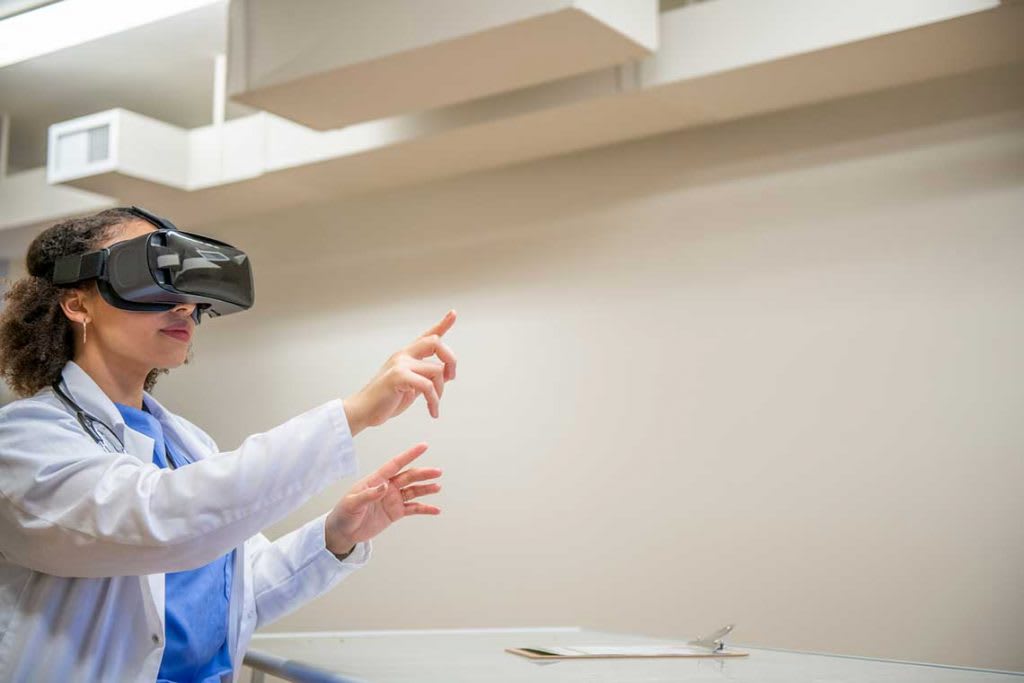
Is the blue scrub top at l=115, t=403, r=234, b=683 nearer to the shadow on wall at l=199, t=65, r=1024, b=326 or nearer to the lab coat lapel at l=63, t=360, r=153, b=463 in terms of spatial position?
the lab coat lapel at l=63, t=360, r=153, b=463

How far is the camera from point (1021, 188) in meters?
3.30

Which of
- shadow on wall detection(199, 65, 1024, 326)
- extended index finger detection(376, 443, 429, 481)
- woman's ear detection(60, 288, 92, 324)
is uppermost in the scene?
shadow on wall detection(199, 65, 1024, 326)

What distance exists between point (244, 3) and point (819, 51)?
71.8 inches

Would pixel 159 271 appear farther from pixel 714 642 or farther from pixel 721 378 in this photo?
pixel 721 378

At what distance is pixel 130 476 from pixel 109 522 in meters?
0.06

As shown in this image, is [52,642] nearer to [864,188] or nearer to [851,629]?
[851,629]

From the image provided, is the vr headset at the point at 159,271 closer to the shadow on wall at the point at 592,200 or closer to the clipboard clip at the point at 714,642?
the clipboard clip at the point at 714,642

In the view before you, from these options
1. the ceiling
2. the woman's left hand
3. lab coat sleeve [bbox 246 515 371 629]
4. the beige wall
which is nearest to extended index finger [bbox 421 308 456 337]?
the woman's left hand

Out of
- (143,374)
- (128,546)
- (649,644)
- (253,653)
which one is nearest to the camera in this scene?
(128,546)

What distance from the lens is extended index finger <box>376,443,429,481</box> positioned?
5.05 feet

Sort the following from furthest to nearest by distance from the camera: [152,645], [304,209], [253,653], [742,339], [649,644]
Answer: [304,209] → [742,339] → [649,644] → [253,653] → [152,645]

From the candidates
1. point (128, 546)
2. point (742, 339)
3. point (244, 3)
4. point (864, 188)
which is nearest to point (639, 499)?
point (742, 339)

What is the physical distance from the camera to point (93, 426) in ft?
4.89

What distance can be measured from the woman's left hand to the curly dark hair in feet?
1.64
